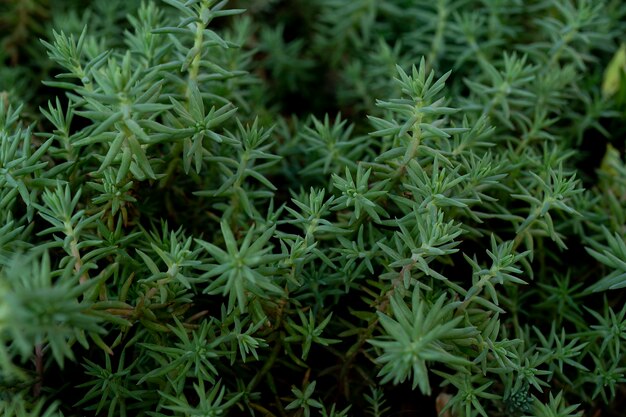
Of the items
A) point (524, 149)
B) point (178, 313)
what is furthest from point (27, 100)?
point (524, 149)

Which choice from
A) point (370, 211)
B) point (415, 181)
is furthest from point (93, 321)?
point (415, 181)

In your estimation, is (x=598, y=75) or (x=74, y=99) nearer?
(x=74, y=99)

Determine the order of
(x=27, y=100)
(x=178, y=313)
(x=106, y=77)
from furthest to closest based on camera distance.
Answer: (x=27, y=100) → (x=178, y=313) → (x=106, y=77)


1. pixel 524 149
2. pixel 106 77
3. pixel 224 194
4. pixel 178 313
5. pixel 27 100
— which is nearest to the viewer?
pixel 106 77

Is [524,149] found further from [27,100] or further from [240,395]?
[27,100]

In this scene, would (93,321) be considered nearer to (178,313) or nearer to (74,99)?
(178,313)

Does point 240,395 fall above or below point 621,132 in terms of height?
below

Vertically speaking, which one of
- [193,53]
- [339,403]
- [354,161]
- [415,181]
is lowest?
[339,403]
